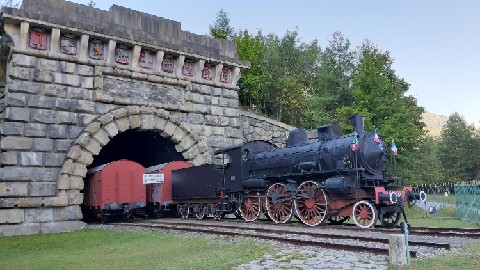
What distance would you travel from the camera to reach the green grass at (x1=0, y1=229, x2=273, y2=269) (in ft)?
24.4

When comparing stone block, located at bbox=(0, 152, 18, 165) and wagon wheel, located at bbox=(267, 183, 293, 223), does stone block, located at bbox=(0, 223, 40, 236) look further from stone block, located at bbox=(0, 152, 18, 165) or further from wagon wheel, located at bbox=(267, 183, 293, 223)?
wagon wheel, located at bbox=(267, 183, 293, 223)

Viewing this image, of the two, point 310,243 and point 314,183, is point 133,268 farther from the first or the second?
point 314,183

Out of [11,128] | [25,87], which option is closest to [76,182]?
[11,128]

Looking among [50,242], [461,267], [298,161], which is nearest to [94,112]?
[50,242]

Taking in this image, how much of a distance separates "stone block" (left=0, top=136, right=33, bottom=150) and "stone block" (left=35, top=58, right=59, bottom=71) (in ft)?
8.77

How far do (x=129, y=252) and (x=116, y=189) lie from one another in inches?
362

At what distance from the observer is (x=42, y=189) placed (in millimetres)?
15102

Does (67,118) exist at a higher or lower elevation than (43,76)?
lower

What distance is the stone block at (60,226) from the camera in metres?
14.9

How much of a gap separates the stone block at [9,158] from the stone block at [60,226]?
2.38 meters

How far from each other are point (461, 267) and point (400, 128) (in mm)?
20133

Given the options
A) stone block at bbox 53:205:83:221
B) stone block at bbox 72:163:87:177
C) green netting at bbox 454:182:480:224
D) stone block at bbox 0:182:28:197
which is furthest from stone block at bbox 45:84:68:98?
green netting at bbox 454:182:480:224

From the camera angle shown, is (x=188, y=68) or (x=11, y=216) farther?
(x=188, y=68)

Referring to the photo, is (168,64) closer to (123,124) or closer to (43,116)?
(123,124)
